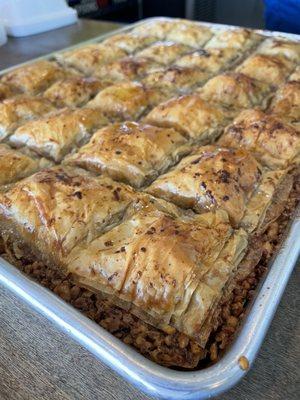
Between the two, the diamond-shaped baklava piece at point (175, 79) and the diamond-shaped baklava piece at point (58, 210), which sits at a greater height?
the diamond-shaped baklava piece at point (58, 210)

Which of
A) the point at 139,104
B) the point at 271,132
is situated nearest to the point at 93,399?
the point at 271,132

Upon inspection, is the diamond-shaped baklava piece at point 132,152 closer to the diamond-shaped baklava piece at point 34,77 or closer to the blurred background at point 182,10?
the diamond-shaped baklava piece at point 34,77

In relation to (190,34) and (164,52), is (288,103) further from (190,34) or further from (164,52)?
(190,34)

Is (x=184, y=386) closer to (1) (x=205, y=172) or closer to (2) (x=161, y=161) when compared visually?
(1) (x=205, y=172)

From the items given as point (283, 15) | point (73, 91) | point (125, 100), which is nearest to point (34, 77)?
point (73, 91)

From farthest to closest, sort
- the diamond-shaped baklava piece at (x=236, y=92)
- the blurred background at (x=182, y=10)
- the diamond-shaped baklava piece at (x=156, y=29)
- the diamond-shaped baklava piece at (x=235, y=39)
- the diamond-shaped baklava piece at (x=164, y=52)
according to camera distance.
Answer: the blurred background at (x=182, y=10)
the diamond-shaped baklava piece at (x=156, y=29)
the diamond-shaped baklava piece at (x=235, y=39)
the diamond-shaped baklava piece at (x=164, y=52)
the diamond-shaped baklava piece at (x=236, y=92)

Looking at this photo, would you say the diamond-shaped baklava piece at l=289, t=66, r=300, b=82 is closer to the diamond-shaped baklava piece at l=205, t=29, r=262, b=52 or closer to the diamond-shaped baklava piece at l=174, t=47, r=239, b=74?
the diamond-shaped baklava piece at l=174, t=47, r=239, b=74

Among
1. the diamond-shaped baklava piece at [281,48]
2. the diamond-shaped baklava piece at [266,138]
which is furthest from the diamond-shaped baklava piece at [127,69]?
the diamond-shaped baklava piece at [266,138]
